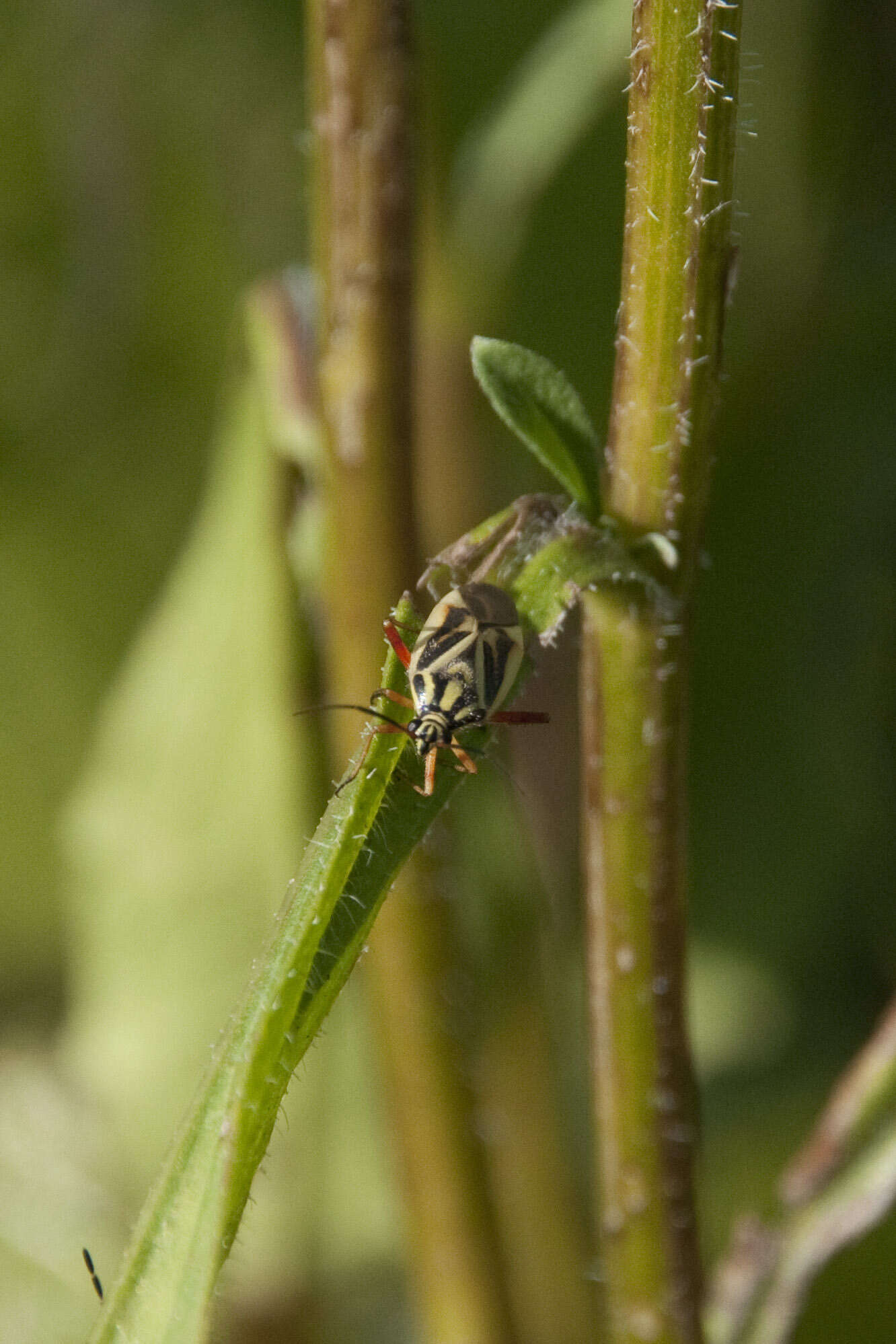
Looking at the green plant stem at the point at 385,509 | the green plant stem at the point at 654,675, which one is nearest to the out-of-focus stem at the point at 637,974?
the green plant stem at the point at 654,675

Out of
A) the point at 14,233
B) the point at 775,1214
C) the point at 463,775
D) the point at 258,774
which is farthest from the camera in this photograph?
the point at 14,233

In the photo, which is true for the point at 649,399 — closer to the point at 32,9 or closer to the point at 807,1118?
the point at 807,1118

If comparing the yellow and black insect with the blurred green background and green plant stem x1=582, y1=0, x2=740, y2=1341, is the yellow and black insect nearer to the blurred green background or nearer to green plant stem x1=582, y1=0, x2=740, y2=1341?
green plant stem x1=582, y1=0, x2=740, y2=1341

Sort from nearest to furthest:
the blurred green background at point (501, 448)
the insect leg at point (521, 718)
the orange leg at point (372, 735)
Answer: the orange leg at point (372, 735) → the insect leg at point (521, 718) → the blurred green background at point (501, 448)

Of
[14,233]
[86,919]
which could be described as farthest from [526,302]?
[86,919]

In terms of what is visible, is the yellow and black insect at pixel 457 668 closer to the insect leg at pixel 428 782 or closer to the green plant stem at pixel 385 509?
the insect leg at pixel 428 782
